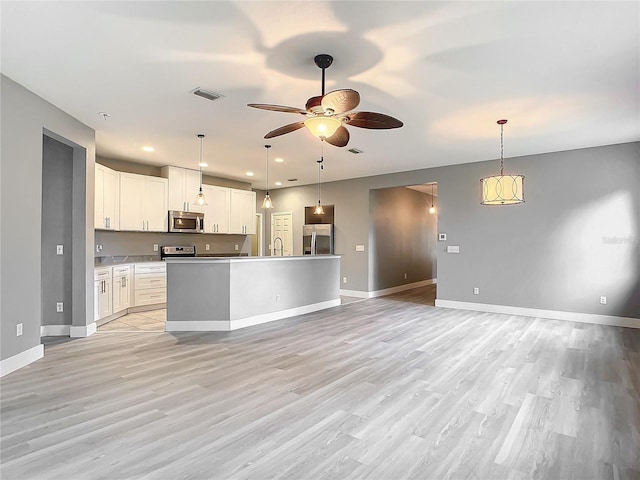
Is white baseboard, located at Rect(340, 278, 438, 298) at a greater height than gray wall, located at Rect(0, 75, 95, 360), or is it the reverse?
gray wall, located at Rect(0, 75, 95, 360)

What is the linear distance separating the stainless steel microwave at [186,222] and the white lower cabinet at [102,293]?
174cm

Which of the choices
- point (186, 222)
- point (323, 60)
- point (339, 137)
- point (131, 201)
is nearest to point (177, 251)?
point (186, 222)

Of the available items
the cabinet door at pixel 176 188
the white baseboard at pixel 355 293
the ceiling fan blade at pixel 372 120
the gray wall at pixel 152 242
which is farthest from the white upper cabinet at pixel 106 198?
the white baseboard at pixel 355 293

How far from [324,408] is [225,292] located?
112 inches

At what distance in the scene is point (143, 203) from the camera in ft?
21.9

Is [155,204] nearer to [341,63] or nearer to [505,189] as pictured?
[341,63]

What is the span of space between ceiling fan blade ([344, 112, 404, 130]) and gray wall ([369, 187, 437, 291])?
17.0 ft

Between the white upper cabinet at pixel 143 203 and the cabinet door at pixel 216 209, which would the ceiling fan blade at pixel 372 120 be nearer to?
the white upper cabinet at pixel 143 203

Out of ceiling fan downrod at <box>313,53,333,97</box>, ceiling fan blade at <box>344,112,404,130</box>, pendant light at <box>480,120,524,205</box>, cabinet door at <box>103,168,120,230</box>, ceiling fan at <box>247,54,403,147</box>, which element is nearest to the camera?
ceiling fan at <box>247,54,403,147</box>

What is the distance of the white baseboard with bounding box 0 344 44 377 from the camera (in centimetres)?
330

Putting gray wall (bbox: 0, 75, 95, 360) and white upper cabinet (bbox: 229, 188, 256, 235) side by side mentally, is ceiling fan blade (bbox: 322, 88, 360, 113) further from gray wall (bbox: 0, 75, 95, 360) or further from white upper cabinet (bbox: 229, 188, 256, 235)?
white upper cabinet (bbox: 229, 188, 256, 235)

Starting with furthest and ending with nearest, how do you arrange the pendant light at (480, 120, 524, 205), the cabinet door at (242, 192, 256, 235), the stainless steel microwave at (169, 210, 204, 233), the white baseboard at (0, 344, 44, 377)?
the cabinet door at (242, 192, 256, 235), the stainless steel microwave at (169, 210, 204, 233), the pendant light at (480, 120, 524, 205), the white baseboard at (0, 344, 44, 377)

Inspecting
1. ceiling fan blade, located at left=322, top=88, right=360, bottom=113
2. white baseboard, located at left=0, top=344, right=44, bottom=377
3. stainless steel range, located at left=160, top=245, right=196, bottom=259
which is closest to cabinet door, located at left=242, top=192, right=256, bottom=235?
stainless steel range, located at left=160, top=245, right=196, bottom=259

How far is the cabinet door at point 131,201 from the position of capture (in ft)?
20.9
